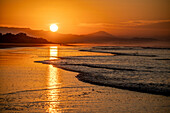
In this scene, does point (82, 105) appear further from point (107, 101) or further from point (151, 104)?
point (151, 104)

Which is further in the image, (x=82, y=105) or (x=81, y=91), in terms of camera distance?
(x=81, y=91)

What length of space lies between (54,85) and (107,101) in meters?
4.26

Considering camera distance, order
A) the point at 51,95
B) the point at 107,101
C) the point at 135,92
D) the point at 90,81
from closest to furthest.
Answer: the point at 107,101 → the point at 51,95 → the point at 135,92 → the point at 90,81

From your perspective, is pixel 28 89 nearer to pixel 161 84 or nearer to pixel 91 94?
pixel 91 94

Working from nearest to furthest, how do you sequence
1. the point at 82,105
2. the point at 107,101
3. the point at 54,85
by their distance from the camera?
the point at 82,105 < the point at 107,101 < the point at 54,85

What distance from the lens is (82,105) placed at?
895cm

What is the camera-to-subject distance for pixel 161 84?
42.8 ft

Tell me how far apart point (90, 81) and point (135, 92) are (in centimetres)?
368

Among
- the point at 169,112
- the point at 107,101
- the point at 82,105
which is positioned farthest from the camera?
the point at 107,101

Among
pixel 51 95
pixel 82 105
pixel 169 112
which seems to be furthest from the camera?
pixel 51 95

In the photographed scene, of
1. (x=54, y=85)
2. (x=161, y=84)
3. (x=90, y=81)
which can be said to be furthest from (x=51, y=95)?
(x=161, y=84)

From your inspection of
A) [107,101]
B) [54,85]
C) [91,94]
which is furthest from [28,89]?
[107,101]

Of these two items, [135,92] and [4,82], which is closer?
[135,92]

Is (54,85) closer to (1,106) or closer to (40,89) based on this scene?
(40,89)
